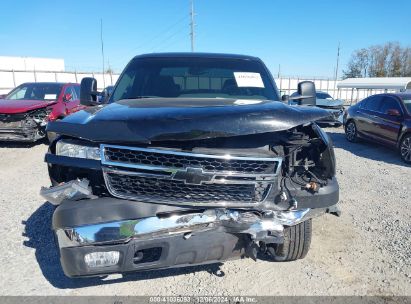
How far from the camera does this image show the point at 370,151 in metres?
9.29

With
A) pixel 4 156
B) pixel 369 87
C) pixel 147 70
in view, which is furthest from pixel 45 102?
pixel 369 87

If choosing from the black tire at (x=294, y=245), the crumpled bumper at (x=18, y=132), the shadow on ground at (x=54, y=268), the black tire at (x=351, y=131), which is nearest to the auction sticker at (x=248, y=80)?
the black tire at (x=294, y=245)

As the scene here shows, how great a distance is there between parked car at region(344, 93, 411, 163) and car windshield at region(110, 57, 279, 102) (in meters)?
5.34

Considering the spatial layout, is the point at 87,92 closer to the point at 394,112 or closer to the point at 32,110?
the point at 32,110

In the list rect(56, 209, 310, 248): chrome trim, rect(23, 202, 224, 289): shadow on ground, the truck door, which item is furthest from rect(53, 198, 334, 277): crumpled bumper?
the truck door

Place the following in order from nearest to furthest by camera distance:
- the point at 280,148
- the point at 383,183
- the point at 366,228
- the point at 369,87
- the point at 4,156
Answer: the point at 280,148
the point at 366,228
the point at 383,183
the point at 4,156
the point at 369,87

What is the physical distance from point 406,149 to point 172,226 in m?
7.17

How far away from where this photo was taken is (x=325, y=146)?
2.64 meters

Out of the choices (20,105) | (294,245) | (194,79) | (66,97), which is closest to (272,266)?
(294,245)

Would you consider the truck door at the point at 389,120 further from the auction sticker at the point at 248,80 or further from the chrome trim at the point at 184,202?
the chrome trim at the point at 184,202

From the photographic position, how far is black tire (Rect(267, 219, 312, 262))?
2986 mm

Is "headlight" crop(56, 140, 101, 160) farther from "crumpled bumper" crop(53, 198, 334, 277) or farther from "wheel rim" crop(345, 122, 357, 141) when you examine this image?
"wheel rim" crop(345, 122, 357, 141)

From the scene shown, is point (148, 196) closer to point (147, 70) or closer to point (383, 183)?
point (147, 70)

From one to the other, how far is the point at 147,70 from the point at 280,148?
7.10 feet
